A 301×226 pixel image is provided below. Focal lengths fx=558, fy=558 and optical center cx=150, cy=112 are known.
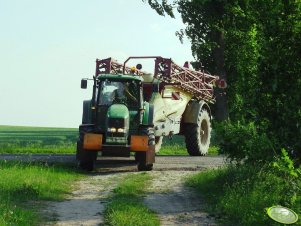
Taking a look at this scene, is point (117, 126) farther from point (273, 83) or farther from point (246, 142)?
point (273, 83)

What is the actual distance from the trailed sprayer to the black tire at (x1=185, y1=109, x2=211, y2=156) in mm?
69

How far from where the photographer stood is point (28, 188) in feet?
38.7

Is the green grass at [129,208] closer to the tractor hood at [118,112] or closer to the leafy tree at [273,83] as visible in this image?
the leafy tree at [273,83]

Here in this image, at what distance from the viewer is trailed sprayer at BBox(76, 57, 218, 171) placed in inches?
625

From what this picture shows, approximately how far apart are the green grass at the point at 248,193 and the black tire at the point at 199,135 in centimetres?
812

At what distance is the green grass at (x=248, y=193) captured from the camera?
902 cm

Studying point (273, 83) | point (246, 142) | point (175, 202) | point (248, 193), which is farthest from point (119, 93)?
point (248, 193)

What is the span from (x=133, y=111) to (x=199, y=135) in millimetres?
5688

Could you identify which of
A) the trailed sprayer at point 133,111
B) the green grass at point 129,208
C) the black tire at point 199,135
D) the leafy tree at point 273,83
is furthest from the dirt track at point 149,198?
the black tire at point 199,135

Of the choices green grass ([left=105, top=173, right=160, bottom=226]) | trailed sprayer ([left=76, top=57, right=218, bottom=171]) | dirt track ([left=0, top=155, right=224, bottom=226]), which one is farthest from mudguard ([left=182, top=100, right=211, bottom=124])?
green grass ([left=105, top=173, right=160, bottom=226])

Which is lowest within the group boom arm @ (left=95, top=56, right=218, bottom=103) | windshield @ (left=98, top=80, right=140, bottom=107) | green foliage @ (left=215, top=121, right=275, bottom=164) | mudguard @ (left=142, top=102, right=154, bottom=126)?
green foliage @ (left=215, top=121, right=275, bottom=164)

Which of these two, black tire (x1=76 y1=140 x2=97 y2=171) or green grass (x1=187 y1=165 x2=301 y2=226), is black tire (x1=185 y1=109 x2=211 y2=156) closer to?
black tire (x1=76 y1=140 x2=97 y2=171)

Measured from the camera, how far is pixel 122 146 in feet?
51.8

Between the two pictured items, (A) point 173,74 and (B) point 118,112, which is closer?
(B) point 118,112
